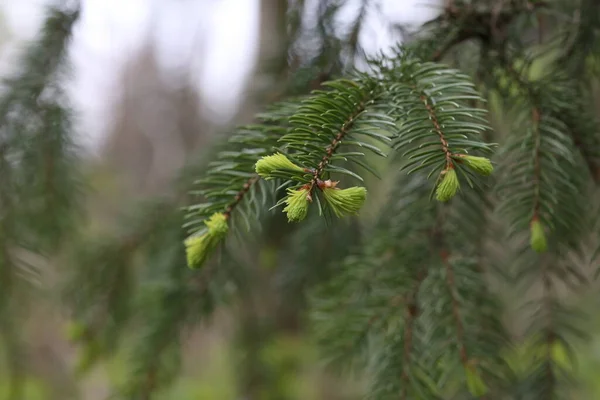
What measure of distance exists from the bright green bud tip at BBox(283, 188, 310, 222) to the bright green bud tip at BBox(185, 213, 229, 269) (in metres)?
0.07

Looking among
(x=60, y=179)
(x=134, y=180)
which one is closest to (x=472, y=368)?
(x=60, y=179)

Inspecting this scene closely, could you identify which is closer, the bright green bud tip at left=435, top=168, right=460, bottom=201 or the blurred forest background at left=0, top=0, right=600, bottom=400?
the bright green bud tip at left=435, top=168, right=460, bottom=201

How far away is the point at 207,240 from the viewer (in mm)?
400

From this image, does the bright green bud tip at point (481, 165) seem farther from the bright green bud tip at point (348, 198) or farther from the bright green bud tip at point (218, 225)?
the bright green bud tip at point (218, 225)

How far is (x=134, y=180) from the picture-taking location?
4.86 metres

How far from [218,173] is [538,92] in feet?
1.08

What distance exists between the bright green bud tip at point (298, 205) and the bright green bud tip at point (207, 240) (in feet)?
0.24

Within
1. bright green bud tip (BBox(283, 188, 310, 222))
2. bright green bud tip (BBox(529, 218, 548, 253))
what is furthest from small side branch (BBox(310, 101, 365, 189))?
bright green bud tip (BBox(529, 218, 548, 253))

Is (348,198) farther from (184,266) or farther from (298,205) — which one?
(184,266)

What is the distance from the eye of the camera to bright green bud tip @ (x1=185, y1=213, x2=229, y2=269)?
1.28 feet

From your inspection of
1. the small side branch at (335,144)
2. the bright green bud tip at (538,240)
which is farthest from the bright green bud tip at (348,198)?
the bright green bud tip at (538,240)

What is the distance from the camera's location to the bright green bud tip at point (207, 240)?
39cm

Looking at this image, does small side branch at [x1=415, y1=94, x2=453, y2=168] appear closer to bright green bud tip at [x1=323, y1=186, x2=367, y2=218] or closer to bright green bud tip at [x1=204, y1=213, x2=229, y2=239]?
bright green bud tip at [x1=323, y1=186, x2=367, y2=218]

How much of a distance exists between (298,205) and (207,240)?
100mm
